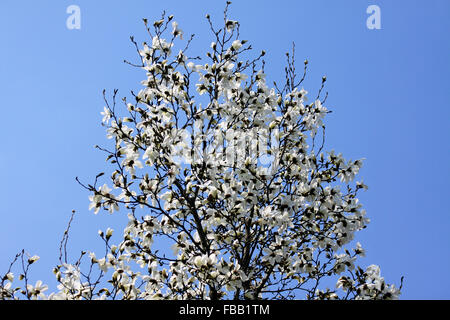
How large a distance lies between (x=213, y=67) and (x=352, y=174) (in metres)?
3.30

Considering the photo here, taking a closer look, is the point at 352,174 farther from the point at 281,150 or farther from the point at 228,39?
the point at 228,39

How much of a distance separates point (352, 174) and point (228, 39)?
11.6ft

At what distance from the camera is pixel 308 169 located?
333 inches

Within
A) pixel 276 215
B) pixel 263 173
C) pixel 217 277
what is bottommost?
pixel 217 277

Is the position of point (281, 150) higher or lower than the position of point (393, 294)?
higher

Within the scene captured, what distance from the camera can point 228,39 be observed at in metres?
8.66
